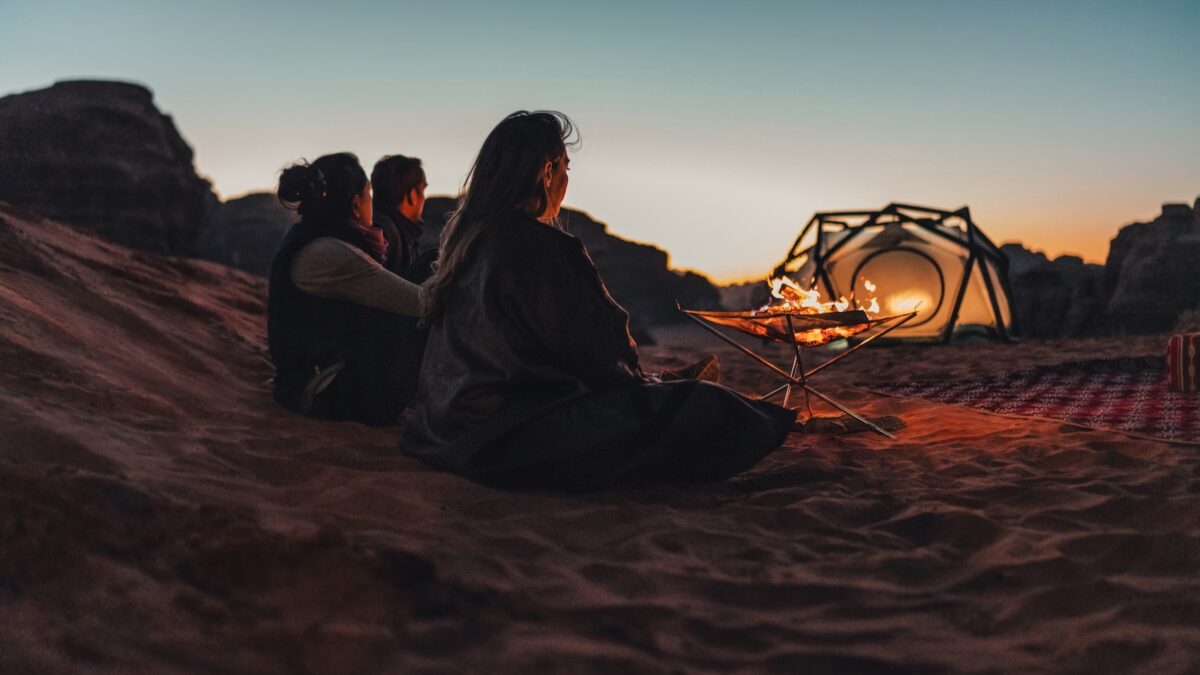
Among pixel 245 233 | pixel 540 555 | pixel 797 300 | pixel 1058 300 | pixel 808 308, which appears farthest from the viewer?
pixel 245 233

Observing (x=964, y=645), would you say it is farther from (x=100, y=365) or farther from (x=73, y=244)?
(x=73, y=244)

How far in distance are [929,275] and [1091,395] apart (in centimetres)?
547

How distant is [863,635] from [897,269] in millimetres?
9466

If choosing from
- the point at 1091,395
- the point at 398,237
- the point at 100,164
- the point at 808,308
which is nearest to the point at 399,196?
the point at 398,237

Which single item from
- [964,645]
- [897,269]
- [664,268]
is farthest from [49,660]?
[664,268]

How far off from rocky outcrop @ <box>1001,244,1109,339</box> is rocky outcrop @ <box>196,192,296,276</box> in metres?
17.0

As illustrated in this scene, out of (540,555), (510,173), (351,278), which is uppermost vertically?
(510,173)

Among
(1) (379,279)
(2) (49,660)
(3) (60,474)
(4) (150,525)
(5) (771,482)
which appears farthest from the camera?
(1) (379,279)

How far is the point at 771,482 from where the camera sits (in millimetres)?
3148

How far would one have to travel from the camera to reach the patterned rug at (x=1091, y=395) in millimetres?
4070

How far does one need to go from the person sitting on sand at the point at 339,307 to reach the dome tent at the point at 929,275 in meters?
7.46

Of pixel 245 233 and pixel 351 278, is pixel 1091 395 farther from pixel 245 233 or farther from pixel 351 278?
pixel 245 233

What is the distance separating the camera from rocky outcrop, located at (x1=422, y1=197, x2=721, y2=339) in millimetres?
24719

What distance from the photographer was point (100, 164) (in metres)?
14.3
